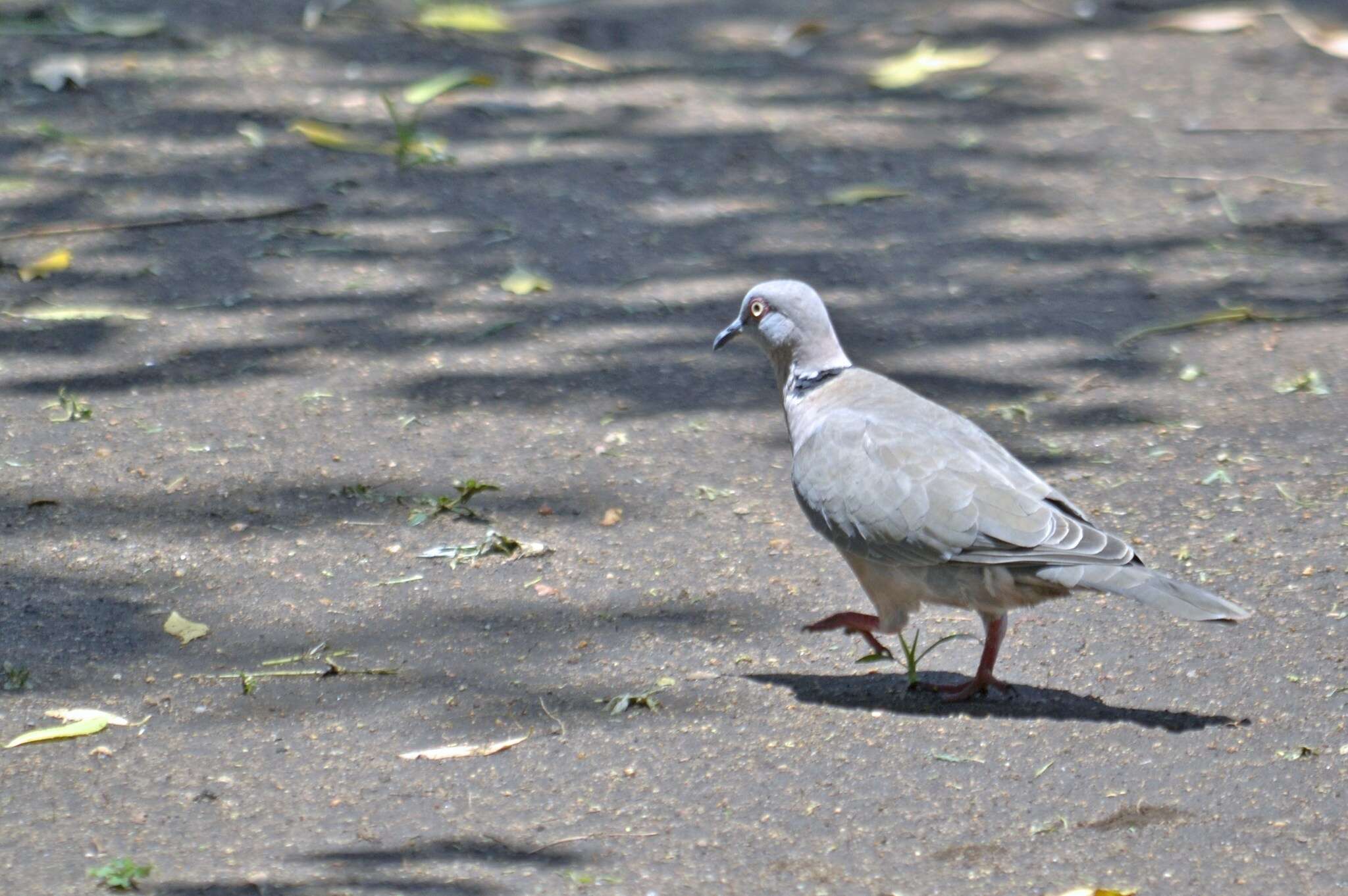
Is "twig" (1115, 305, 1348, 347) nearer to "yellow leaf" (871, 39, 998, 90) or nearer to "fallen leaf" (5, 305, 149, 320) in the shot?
"yellow leaf" (871, 39, 998, 90)

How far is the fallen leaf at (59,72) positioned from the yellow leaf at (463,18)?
176cm

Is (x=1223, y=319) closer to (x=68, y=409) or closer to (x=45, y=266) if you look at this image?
(x=68, y=409)

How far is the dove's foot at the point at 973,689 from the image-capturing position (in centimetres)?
402

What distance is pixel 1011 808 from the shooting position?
3539 millimetres

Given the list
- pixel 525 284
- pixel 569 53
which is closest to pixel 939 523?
pixel 525 284

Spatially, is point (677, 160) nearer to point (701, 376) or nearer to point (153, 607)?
point (701, 376)

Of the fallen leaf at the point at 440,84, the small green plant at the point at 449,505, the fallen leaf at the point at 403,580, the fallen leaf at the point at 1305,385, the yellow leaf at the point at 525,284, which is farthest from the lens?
the fallen leaf at the point at 440,84

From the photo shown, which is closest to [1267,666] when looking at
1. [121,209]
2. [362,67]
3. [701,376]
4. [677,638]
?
[677,638]

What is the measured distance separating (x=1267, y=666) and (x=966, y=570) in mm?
836

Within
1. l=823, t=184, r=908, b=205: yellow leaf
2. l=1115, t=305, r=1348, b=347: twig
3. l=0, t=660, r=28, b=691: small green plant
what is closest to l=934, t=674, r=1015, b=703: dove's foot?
l=0, t=660, r=28, b=691: small green plant

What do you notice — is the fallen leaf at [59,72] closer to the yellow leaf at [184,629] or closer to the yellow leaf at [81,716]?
the yellow leaf at [184,629]

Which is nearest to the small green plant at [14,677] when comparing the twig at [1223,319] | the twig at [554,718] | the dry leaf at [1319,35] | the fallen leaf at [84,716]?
the fallen leaf at [84,716]

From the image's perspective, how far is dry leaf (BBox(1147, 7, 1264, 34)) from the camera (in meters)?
9.34

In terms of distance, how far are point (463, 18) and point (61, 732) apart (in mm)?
5881
